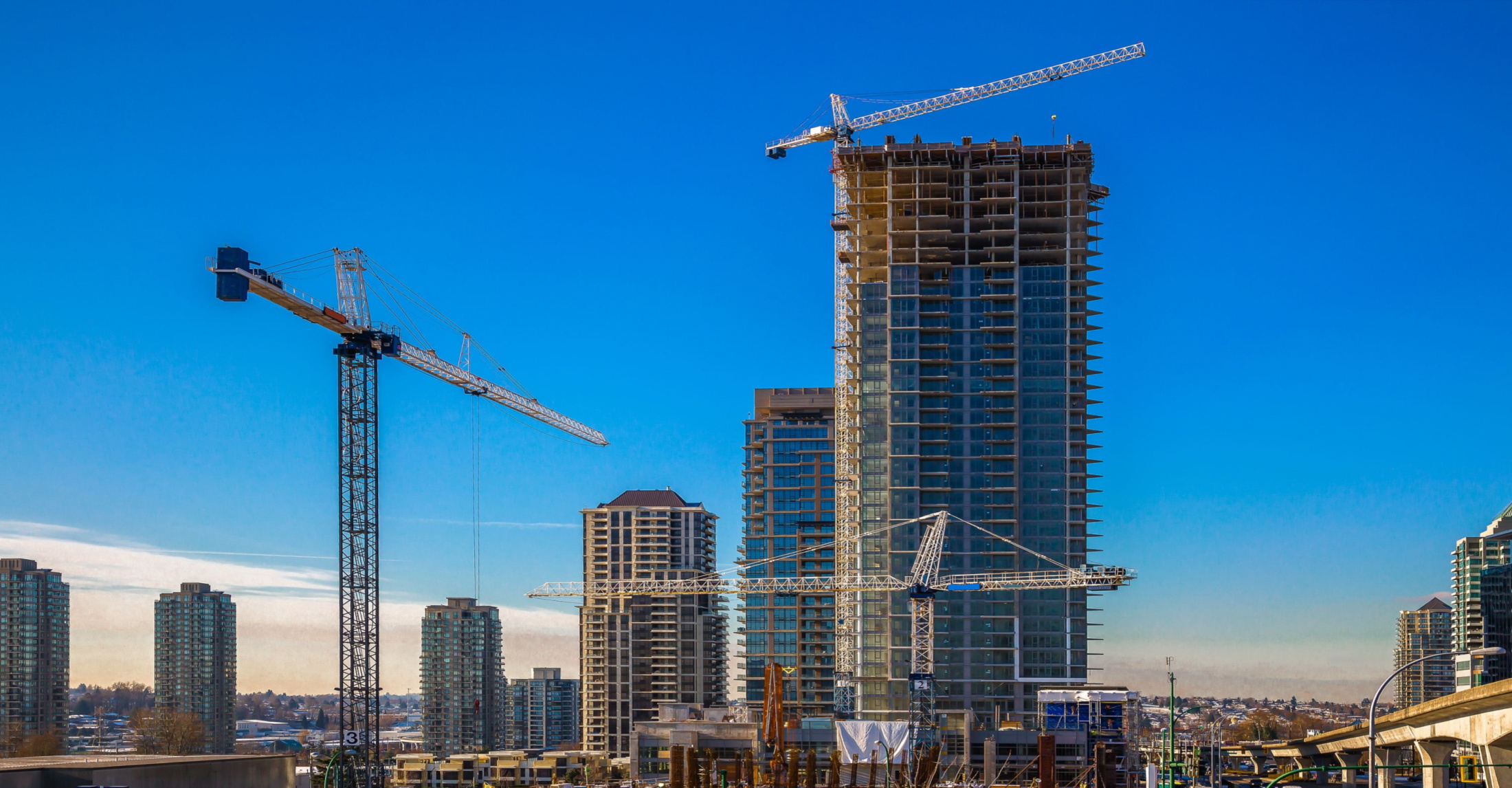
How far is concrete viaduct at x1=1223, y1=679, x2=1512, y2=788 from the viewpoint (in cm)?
7262

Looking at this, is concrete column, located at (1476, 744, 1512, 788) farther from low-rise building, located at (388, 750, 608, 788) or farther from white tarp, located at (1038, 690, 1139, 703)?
low-rise building, located at (388, 750, 608, 788)

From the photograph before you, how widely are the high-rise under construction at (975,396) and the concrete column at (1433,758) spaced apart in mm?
35715

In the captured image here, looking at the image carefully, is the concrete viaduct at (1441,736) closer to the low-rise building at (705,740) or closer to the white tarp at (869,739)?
the white tarp at (869,739)

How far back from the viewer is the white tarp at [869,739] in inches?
4471

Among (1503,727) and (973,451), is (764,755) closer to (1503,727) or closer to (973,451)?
(973,451)

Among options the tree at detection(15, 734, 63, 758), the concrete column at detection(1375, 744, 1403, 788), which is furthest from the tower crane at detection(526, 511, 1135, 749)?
the tree at detection(15, 734, 63, 758)

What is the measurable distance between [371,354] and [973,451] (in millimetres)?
54467

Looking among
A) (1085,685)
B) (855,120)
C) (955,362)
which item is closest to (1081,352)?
(955,362)

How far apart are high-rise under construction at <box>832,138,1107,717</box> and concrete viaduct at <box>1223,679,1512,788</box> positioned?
27143 mm

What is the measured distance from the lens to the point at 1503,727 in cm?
Answer: 7188

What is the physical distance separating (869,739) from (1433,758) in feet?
134

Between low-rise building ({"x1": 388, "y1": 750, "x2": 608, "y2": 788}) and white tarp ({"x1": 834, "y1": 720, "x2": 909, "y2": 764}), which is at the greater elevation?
white tarp ({"x1": 834, "y1": 720, "x2": 909, "y2": 764})

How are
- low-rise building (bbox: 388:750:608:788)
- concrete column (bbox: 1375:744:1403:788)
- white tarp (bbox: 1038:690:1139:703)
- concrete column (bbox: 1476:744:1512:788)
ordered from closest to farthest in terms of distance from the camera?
concrete column (bbox: 1476:744:1512:788)
concrete column (bbox: 1375:744:1403:788)
white tarp (bbox: 1038:690:1139:703)
low-rise building (bbox: 388:750:608:788)

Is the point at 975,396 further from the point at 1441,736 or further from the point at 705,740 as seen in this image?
the point at 1441,736
